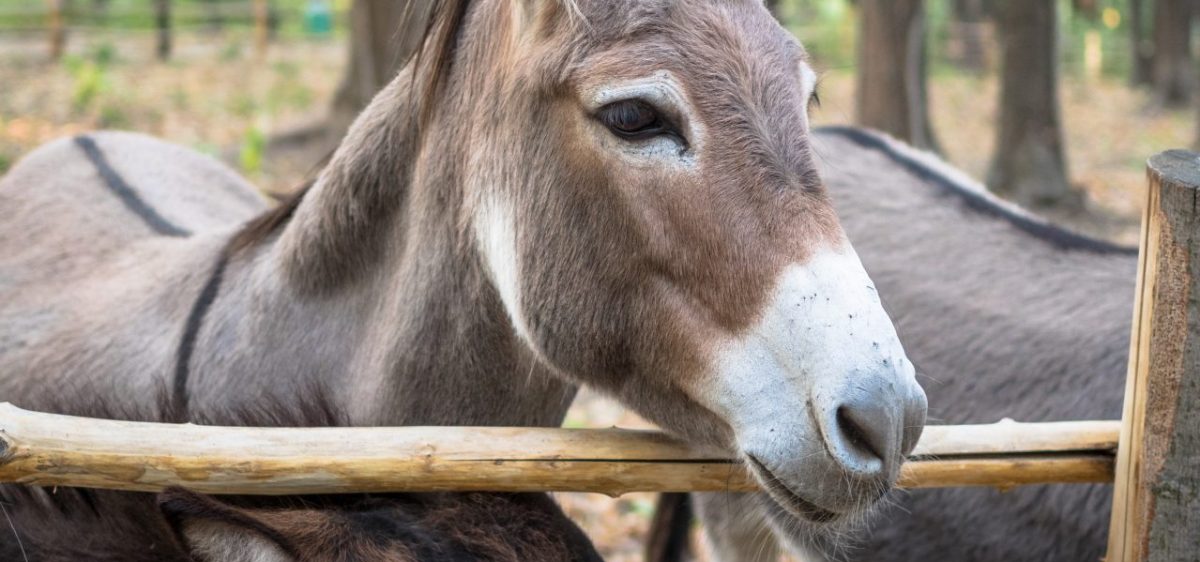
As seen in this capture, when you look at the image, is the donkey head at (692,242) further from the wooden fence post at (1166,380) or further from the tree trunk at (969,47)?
the tree trunk at (969,47)

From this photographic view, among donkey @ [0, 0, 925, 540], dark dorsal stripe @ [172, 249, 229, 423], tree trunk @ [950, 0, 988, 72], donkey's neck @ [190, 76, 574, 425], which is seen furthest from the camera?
tree trunk @ [950, 0, 988, 72]

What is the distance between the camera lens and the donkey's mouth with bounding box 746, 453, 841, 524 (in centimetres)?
197

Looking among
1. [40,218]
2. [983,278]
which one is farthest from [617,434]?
[40,218]

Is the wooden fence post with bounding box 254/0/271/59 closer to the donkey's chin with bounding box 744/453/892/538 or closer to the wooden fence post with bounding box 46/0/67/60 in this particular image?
the wooden fence post with bounding box 46/0/67/60

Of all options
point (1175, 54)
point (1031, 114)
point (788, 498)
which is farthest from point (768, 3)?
point (1175, 54)

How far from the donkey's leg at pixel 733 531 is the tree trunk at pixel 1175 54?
17.2 m

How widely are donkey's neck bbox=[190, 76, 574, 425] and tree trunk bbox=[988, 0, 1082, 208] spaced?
8.32 metres

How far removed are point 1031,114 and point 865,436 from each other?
9013mm

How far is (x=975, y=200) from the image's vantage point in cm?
414

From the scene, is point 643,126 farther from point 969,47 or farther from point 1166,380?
point 969,47

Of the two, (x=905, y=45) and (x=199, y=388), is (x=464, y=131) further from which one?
(x=905, y=45)

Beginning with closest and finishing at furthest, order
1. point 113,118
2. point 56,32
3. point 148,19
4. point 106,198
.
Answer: point 106,198, point 113,118, point 56,32, point 148,19

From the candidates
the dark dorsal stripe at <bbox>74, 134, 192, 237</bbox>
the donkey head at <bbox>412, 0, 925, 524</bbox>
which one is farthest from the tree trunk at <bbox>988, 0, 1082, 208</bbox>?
the donkey head at <bbox>412, 0, 925, 524</bbox>

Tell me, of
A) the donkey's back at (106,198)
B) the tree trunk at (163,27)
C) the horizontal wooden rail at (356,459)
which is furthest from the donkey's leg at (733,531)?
the tree trunk at (163,27)
